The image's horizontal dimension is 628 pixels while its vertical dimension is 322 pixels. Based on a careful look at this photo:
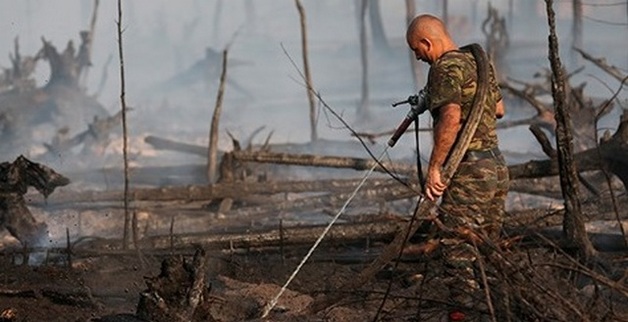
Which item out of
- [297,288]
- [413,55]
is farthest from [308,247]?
[413,55]

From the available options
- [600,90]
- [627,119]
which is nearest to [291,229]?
[627,119]

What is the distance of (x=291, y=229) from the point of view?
8.48 meters

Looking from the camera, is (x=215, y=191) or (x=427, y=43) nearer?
(x=427, y=43)

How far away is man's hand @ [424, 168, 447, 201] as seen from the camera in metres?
5.79

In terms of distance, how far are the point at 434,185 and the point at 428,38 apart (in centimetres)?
93

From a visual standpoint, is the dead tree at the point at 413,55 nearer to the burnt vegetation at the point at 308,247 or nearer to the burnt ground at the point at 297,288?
the burnt vegetation at the point at 308,247

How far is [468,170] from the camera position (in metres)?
6.29

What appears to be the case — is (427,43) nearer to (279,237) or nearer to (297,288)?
(297,288)

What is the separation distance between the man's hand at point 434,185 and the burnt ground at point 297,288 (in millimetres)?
403

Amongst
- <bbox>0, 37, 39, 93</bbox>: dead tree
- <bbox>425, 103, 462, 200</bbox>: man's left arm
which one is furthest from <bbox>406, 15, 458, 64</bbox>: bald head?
<bbox>0, 37, 39, 93</bbox>: dead tree

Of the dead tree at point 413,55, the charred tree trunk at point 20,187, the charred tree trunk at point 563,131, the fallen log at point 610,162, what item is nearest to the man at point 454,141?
the charred tree trunk at point 563,131

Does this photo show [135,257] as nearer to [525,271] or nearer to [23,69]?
[525,271]

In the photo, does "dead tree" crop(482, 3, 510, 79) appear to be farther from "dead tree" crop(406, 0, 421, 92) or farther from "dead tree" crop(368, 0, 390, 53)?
"dead tree" crop(368, 0, 390, 53)

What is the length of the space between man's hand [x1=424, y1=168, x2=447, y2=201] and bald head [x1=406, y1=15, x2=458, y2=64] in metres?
0.73
